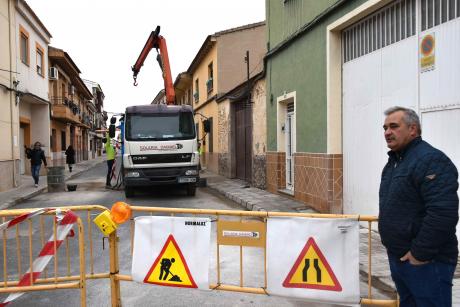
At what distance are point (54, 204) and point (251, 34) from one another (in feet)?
43.4

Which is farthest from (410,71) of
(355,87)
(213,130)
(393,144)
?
(213,130)

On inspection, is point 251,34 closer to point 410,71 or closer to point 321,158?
point 321,158

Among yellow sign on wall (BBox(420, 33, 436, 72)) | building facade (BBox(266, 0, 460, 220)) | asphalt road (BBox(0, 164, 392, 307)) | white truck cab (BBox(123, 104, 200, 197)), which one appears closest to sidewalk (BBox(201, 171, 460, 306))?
asphalt road (BBox(0, 164, 392, 307))

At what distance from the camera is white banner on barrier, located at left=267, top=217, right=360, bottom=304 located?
3523 millimetres

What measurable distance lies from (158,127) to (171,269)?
8433mm

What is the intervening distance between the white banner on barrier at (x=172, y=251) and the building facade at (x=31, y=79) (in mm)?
14271

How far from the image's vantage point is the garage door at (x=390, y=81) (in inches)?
214

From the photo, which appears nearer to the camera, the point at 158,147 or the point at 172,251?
the point at 172,251

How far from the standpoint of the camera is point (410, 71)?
6.20m

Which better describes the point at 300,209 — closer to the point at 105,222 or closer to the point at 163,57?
the point at 105,222

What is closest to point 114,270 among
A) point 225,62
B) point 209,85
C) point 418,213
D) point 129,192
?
point 418,213

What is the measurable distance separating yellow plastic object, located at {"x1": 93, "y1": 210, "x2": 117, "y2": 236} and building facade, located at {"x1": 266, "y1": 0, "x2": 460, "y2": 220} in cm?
418

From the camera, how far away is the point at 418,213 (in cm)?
262

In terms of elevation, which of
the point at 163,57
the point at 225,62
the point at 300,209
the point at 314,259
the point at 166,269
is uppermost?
the point at 225,62
